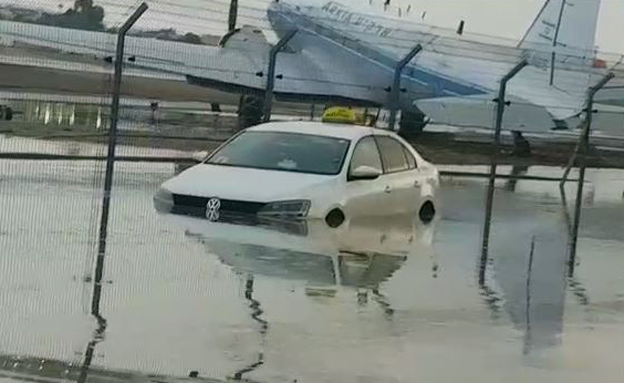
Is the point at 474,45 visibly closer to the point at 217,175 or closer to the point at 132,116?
the point at 132,116

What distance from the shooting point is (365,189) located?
16859 millimetres

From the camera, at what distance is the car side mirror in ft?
54.7

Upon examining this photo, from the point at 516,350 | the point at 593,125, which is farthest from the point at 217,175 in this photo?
the point at 593,125

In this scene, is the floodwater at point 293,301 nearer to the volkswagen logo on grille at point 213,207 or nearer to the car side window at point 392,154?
the volkswagen logo on grille at point 213,207

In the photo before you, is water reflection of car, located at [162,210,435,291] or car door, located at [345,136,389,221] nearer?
water reflection of car, located at [162,210,435,291]

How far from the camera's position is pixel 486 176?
28.4 m

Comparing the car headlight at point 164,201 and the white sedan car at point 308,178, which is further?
the car headlight at point 164,201

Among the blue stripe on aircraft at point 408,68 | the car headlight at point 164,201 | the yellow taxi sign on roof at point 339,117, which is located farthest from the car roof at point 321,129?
the blue stripe on aircraft at point 408,68

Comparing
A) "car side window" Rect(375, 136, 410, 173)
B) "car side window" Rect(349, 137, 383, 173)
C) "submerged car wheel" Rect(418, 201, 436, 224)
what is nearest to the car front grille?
"car side window" Rect(349, 137, 383, 173)

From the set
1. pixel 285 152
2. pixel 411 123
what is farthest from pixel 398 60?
pixel 285 152

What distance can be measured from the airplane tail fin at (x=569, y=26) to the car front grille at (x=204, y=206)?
94.8 feet

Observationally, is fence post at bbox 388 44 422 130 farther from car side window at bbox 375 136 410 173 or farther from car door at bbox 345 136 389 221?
car door at bbox 345 136 389 221

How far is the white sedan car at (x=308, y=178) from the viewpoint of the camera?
1574cm

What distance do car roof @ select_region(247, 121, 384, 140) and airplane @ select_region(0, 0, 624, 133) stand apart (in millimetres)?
5700
